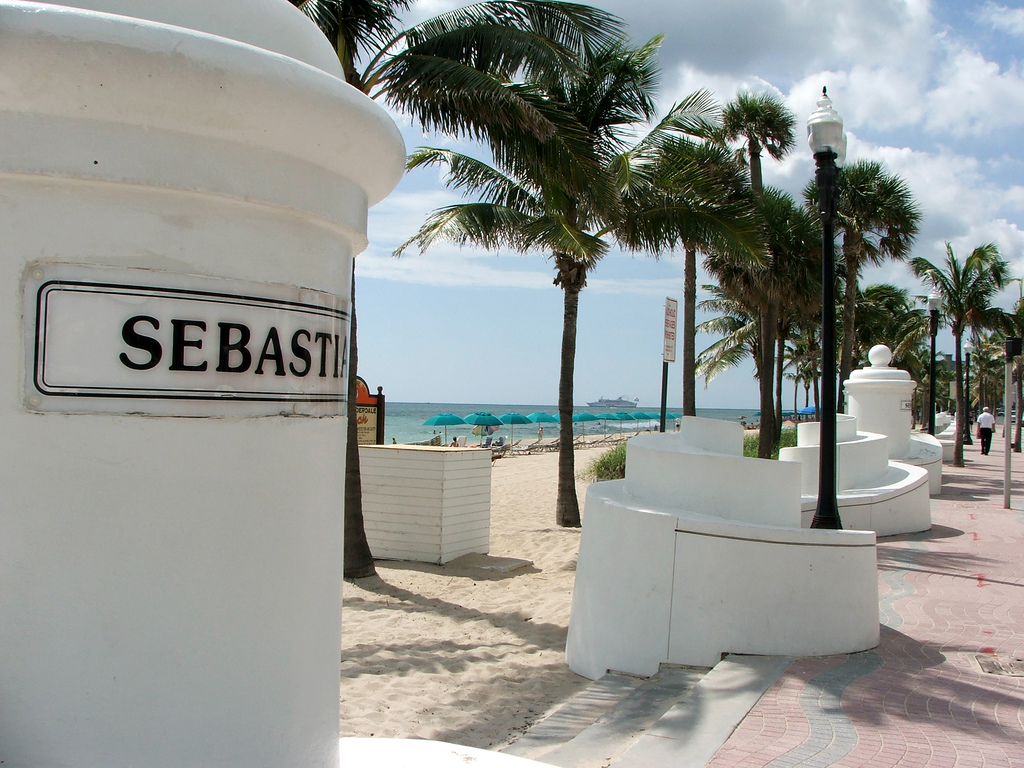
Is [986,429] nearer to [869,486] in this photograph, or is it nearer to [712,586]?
[869,486]

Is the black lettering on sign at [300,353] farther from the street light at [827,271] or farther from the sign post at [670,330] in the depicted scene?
the sign post at [670,330]

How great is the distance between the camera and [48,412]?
1511mm

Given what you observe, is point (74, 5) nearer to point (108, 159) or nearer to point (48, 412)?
point (108, 159)

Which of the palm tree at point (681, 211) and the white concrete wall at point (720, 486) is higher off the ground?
the palm tree at point (681, 211)

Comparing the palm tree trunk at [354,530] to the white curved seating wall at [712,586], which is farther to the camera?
the palm tree trunk at [354,530]

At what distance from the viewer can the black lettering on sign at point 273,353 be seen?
1.71m

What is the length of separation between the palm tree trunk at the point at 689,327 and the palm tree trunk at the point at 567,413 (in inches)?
185

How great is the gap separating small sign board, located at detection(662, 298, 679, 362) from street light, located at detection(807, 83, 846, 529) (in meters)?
Answer: 2.80

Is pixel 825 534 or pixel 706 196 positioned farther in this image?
pixel 706 196

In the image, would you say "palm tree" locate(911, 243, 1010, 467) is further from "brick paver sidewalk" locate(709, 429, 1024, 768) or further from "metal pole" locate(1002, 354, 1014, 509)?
"brick paver sidewalk" locate(709, 429, 1024, 768)

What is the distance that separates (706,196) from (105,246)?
13016 mm

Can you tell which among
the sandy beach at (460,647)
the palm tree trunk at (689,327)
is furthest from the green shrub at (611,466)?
the sandy beach at (460,647)

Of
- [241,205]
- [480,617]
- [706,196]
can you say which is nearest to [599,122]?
[706,196]

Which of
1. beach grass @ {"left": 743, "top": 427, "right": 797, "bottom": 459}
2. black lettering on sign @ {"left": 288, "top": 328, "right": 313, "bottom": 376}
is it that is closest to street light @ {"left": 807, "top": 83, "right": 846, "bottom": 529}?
black lettering on sign @ {"left": 288, "top": 328, "right": 313, "bottom": 376}
